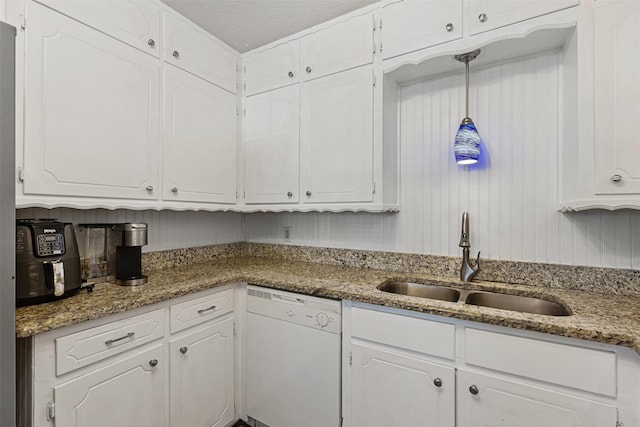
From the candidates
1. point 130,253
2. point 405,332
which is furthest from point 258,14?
point 405,332

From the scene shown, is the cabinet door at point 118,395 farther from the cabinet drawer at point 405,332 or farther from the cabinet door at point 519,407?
the cabinet door at point 519,407

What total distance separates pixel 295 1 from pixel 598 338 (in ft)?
6.56

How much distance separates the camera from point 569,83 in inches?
56.1

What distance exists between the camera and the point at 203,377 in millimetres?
1601

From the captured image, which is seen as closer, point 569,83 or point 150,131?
point 569,83

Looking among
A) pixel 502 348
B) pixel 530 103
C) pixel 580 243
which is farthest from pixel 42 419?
pixel 530 103

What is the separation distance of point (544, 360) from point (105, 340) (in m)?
1.64

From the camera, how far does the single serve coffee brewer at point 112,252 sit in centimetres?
153

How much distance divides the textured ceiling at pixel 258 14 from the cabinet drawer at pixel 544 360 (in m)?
1.80

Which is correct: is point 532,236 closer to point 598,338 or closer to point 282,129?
point 598,338

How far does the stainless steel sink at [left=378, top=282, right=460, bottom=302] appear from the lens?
5.44ft

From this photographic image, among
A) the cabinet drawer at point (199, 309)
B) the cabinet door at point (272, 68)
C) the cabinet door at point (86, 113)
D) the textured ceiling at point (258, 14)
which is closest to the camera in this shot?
the cabinet door at point (86, 113)

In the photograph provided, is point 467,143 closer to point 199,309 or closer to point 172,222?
point 199,309

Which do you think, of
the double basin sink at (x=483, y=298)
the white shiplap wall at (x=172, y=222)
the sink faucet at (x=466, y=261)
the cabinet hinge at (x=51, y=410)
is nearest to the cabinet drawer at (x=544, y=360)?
the double basin sink at (x=483, y=298)
